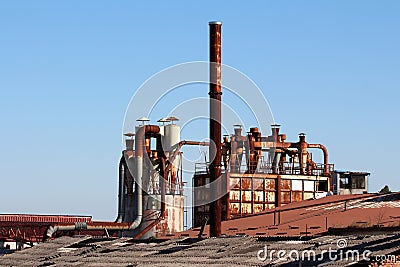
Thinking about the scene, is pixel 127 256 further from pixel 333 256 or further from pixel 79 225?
pixel 79 225

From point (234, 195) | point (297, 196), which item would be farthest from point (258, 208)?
point (297, 196)

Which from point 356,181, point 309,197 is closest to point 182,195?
point 309,197

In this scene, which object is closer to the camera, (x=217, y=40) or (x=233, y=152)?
(x=217, y=40)

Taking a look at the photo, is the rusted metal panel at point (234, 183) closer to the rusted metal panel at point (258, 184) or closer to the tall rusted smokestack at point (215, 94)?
the rusted metal panel at point (258, 184)

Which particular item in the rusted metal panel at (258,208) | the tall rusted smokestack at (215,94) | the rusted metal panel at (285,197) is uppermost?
the tall rusted smokestack at (215,94)

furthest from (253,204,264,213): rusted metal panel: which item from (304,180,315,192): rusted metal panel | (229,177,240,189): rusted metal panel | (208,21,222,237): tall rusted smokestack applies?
(208,21,222,237): tall rusted smokestack

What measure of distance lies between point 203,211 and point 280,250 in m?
27.1

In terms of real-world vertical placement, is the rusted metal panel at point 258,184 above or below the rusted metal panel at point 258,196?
above

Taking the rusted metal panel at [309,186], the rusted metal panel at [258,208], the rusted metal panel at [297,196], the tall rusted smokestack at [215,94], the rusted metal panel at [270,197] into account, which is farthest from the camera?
the rusted metal panel at [309,186]

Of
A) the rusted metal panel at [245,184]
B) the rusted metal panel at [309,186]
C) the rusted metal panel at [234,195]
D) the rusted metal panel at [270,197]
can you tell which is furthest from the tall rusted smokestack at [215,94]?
the rusted metal panel at [309,186]

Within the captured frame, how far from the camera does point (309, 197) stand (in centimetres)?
5381

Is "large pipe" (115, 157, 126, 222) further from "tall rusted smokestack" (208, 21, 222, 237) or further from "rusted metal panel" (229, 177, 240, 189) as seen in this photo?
"tall rusted smokestack" (208, 21, 222, 237)

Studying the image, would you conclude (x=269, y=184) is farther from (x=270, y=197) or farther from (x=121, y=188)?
(x=121, y=188)

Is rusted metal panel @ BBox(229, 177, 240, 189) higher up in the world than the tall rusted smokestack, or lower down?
lower down
